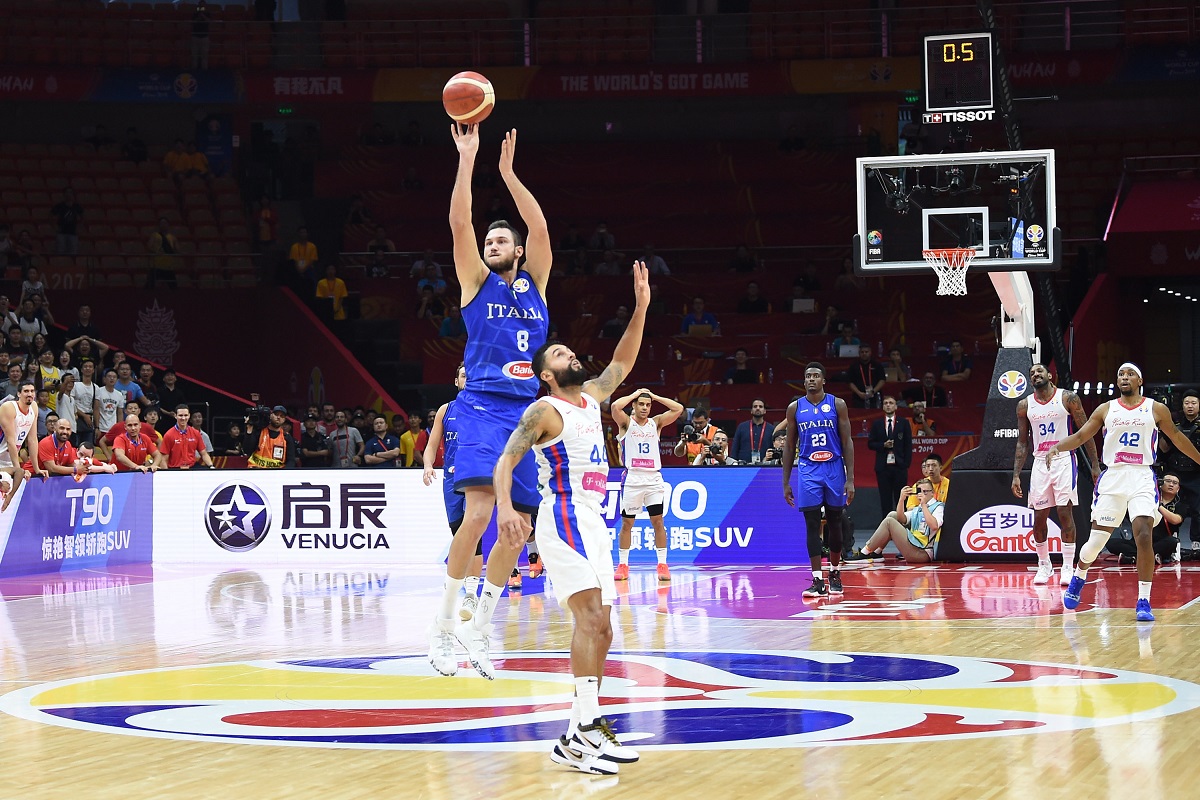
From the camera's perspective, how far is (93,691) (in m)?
8.48

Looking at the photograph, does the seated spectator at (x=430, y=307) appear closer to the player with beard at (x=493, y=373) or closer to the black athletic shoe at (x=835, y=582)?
the black athletic shoe at (x=835, y=582)

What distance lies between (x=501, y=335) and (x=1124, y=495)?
19.0 feet

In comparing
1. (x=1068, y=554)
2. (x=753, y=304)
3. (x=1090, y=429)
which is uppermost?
(x=753, y=304)

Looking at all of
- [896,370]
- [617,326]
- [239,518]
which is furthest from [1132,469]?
[617,326]

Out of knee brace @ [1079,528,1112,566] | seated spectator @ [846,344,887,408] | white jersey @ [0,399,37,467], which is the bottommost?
knee brace @ [1079,528,1112,566]

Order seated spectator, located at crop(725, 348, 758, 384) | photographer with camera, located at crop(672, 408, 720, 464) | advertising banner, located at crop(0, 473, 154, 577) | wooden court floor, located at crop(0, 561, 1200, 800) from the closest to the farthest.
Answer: wooden court floor, located at crop(0, 561, 1200, 800) < advertising banner, located at crop(0, 473, 154, 577) < photographer with camera, located at crop(672, 408, 720, 464) < seated spectator, located at crop(725, 348, 758, 384)

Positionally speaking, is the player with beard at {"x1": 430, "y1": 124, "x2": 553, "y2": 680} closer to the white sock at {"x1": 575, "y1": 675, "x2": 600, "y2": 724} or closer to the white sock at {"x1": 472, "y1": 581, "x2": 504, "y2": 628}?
the white sock at {"x1": 472, "y1": 581, "x2": 504, "y2": 628}

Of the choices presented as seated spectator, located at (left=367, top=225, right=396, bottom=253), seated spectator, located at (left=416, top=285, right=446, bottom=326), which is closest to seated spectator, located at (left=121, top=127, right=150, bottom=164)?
seated spectator, located at (left=367, top=225, right=396, bottom=253)

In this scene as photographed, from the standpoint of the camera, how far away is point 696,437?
18.0 meters

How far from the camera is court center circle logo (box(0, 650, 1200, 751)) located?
689 centimetres

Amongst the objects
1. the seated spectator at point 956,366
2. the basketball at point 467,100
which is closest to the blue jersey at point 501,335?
the basketball at point 467,100

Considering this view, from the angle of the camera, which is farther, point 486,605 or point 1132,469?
point 1132,469

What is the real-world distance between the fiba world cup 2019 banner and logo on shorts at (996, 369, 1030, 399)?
2.83 meters

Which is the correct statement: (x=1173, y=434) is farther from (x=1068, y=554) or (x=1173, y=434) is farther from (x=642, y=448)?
(x=642, y=448)
